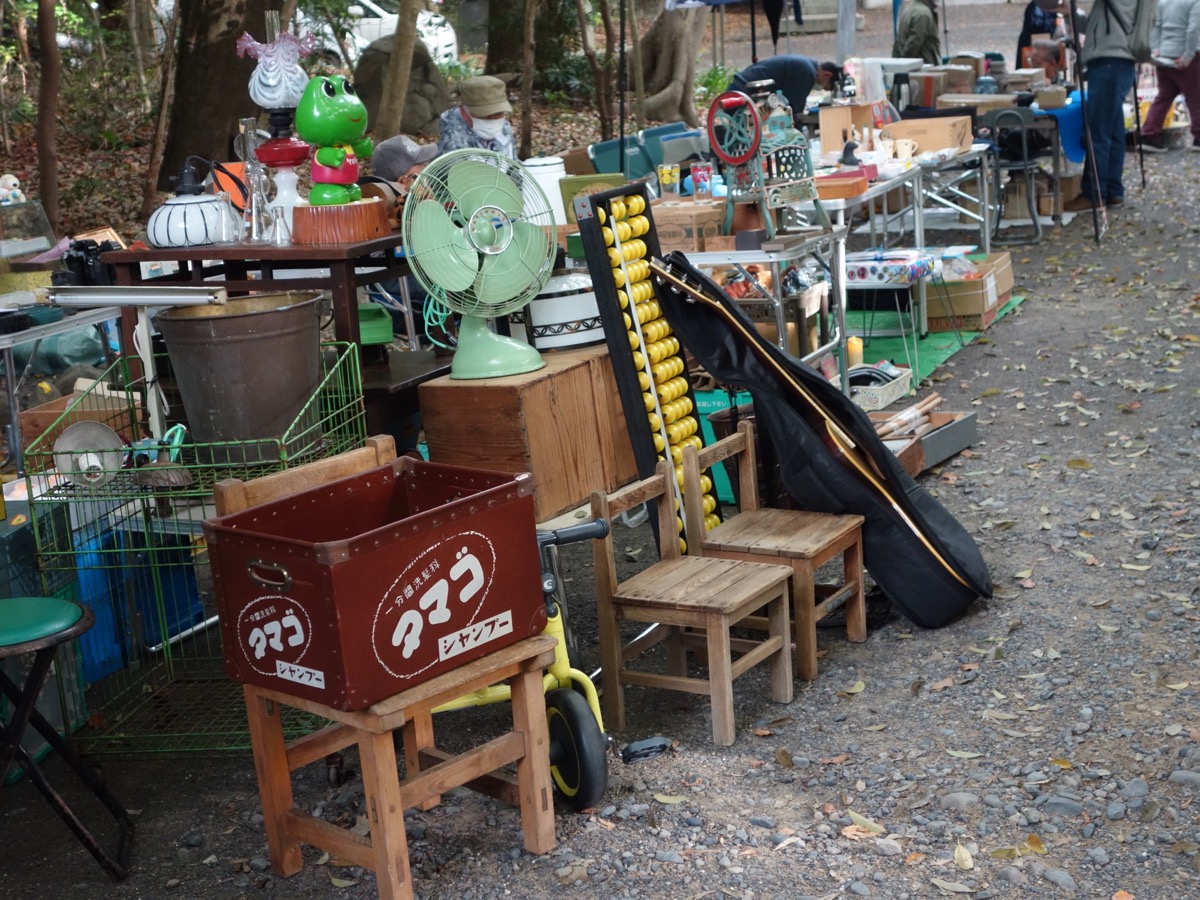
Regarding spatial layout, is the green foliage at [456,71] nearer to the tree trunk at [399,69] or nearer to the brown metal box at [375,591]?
the tree trunk at [399,69]

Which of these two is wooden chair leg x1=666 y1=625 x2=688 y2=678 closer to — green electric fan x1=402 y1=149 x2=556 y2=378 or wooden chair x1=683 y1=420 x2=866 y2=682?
wooden chair x1=683 y1=420 x2=866 y2=682

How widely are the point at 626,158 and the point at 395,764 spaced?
7.39m

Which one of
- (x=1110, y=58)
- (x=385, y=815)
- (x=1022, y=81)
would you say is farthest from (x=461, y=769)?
(x=1022, y=81)

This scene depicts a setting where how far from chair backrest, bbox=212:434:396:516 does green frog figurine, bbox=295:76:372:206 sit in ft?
4.16

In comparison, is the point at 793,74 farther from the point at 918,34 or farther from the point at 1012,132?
the point at 1012,132

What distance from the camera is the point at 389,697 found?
295 cm

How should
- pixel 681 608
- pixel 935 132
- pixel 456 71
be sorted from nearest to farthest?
1. pixel 681 608
2. pixel 935 132
3. pixel 456 71

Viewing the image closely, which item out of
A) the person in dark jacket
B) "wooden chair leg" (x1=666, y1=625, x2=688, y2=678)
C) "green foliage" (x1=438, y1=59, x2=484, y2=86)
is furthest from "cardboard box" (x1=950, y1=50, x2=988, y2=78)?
"wooden chair leg" (x1=666, y1=625, x2=688, y2=678)

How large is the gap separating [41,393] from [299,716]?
3438mm

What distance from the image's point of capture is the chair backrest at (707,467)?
4.27 m

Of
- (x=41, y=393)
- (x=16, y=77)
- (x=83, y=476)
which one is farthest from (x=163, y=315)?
(x=16, y=77)

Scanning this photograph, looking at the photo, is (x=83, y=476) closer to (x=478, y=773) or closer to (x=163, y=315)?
(x=163, y=315)

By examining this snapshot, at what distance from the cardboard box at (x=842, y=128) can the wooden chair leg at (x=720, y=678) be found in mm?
6004

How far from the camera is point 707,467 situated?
4.50 meters
